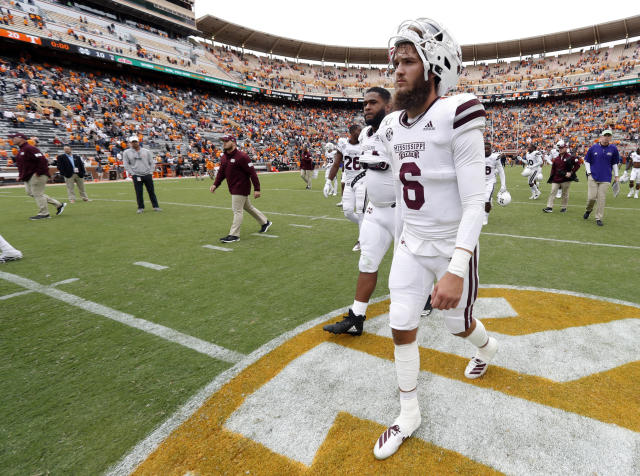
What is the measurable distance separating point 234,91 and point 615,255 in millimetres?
47569

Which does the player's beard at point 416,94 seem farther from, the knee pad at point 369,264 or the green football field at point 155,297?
the green football field at point 155,297

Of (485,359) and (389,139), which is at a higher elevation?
(389,139)

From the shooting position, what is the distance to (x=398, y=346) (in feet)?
6.40

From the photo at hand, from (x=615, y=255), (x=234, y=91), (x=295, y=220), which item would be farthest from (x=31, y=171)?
(x=234, y=91)

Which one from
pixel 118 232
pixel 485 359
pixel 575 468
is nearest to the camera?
pixel 575 468

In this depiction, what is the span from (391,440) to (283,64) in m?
61.9

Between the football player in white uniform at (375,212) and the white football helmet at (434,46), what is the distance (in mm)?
1313

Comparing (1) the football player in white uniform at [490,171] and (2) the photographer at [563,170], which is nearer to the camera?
(1) the football player in white uniform at [490,171]

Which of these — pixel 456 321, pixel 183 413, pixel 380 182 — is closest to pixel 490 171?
pixel 380 182

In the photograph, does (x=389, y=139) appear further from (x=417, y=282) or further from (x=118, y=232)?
(x=118, y=232)

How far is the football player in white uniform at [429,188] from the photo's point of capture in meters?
1.66

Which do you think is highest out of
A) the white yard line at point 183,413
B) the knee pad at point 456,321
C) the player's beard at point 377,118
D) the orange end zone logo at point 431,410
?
the player's beard at point 377,118

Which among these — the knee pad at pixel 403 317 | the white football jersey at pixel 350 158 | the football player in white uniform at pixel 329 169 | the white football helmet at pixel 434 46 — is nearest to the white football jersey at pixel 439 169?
the white football helmet at pixel 434 46

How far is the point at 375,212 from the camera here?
3.37 meters
